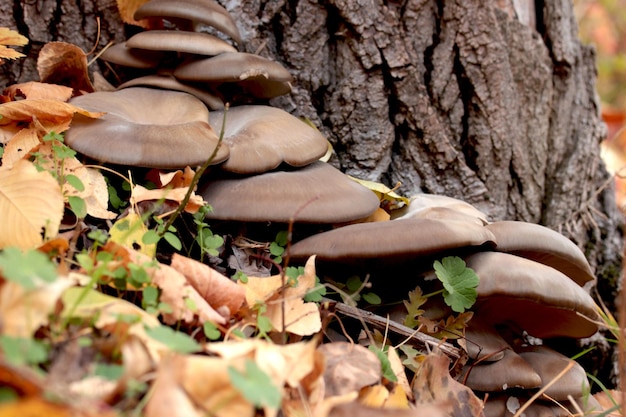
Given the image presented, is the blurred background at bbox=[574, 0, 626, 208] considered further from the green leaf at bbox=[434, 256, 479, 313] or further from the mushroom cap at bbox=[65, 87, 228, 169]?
the mushroom cap at bbox=[65, 87, 228, 169]

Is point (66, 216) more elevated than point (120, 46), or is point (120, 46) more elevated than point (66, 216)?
point (120, 46)

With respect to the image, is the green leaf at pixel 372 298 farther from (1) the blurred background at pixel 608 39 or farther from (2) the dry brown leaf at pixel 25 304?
(1) the blurred background at pixel 608 39

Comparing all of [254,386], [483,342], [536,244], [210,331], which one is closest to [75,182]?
[210,331]

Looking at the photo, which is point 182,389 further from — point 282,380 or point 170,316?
point 170,316

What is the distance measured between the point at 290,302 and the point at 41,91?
1.35m

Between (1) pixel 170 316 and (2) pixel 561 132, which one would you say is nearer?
(1) pixel 170 316

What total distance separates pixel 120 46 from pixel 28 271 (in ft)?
5.38

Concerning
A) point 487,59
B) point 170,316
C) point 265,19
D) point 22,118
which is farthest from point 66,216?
point 487,59

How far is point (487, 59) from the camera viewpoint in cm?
296

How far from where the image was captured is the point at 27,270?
111 cm

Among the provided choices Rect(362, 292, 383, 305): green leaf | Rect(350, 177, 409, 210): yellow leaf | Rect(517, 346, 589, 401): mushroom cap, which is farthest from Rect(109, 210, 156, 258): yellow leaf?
Rect(517, 346, 589, 401): mushroom cap

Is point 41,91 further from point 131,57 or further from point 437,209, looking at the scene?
point 437,209

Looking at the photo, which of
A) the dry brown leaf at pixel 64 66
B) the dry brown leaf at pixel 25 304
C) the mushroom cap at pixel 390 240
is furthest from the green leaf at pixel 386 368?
the dry brown leaf at pixel 64 66

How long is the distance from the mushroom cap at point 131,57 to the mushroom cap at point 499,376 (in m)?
1.73
